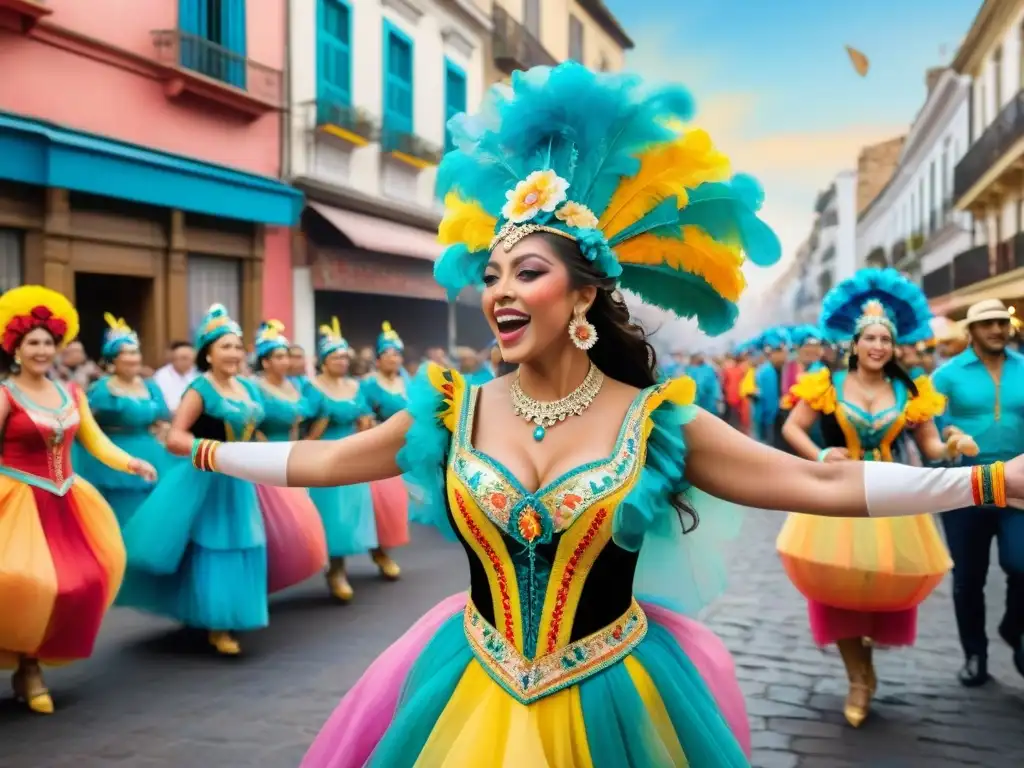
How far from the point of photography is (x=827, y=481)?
2.46m

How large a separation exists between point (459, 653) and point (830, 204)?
6535cm

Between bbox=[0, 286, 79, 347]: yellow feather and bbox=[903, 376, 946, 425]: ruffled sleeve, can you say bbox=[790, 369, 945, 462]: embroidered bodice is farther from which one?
bbox=[0, 286, 79, 347]: yellow feather

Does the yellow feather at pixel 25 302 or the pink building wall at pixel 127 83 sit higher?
the pink building wall at pixel 127 83

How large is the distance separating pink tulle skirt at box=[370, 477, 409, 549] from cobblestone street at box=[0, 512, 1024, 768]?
3.09 feet

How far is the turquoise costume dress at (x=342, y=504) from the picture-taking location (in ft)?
25.0

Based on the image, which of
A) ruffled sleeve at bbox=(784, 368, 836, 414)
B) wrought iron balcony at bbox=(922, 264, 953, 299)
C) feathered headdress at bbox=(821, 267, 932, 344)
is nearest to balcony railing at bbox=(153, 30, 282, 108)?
feathered headdress at bbox=(821, 267, 932, 344)

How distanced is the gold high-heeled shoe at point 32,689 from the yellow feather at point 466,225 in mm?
3574

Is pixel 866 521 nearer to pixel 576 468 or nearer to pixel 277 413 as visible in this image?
pixel 576 468

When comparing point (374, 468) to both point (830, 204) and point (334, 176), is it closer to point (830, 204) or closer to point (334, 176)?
point (334, 176)

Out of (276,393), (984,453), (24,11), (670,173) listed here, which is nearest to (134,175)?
(24,11)

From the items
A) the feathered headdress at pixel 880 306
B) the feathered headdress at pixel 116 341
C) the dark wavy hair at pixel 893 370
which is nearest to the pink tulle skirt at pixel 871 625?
the dark wavy hair at pixel 893 370

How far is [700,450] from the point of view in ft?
8.50

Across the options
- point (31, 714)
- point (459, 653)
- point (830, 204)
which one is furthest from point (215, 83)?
point (830, 204)

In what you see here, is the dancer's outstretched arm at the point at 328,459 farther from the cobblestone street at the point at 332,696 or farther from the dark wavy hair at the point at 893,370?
the dark wavy hair at the point at 893,370
